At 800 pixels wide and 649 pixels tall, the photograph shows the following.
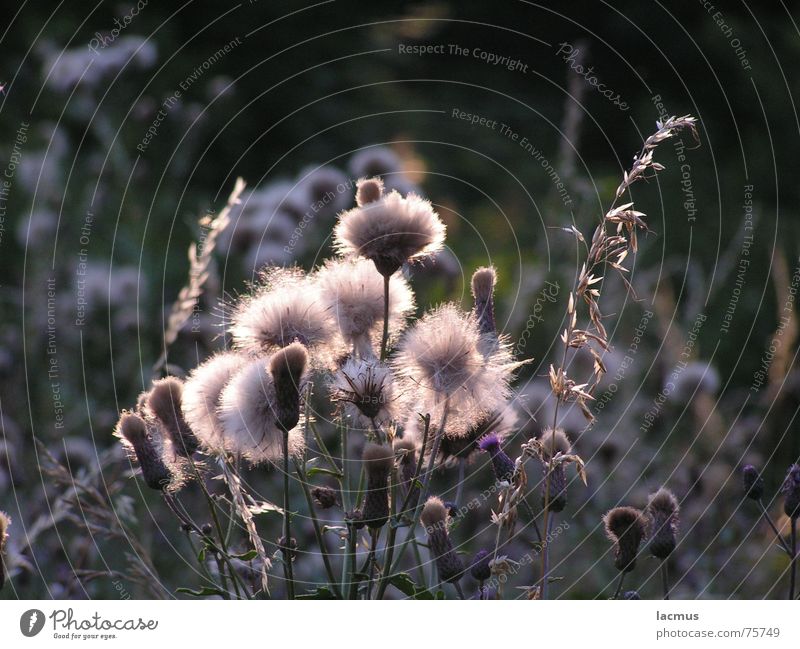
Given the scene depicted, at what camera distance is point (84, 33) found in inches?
243

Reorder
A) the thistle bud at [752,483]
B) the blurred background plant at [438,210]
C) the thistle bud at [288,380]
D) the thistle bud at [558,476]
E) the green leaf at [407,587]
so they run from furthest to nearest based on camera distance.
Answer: the blurred background plant at [438,210] < the thistle bud at [752,483] < the thistle bud at [558,476] < the green leaf at [407,587] < the thistle bud at [288,380]

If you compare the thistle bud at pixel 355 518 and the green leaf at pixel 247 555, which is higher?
the thistle bud at pixel 355 518

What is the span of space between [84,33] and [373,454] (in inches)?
213

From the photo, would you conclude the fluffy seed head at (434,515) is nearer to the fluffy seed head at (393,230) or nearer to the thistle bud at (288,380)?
the thistle bud at (288,380)

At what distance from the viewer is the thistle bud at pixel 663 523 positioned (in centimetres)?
168

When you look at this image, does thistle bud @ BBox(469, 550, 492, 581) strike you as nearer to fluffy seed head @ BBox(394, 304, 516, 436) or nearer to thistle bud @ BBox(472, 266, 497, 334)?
fluffy seed head @ BBox(394, 304, 516, 436)

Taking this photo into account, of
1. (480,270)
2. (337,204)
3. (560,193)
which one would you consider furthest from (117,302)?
(480,270)

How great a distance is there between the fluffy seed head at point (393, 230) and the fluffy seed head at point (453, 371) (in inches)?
5.3

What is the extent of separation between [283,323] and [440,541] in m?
0.44

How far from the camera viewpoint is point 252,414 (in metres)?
1.58

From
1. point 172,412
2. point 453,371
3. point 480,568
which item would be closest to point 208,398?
point 172,412

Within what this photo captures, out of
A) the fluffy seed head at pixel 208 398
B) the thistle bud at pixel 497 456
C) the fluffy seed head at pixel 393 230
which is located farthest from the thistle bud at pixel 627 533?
the fluffy seed head at pixel 208 398

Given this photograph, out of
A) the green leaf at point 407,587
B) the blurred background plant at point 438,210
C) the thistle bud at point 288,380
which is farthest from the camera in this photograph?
the blurred background plant at point 438,210
